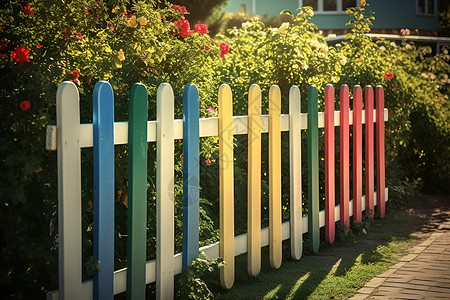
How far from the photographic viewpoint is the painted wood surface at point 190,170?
15.2 ft

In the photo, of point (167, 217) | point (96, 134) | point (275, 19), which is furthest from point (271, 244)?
point (275, 19)

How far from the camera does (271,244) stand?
560 cm

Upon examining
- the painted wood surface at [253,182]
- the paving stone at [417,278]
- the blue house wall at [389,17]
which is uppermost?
the blue house wall at [389,17]

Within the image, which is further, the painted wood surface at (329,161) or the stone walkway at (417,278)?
the painted wood surface at (329,161)

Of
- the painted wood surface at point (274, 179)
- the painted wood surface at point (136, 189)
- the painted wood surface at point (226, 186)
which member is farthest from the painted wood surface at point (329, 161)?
the painted wood surface at point (136, 189)

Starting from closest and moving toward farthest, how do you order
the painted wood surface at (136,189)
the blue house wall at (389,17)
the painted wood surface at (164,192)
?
the painted wood surface at (136,189)
the painted wood surface at (164,192)
the blue house wall at (389,17)

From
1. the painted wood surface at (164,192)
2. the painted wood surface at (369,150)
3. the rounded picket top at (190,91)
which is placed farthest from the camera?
the painted wood surface at (369,150)

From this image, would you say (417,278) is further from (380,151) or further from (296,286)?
(380,151)

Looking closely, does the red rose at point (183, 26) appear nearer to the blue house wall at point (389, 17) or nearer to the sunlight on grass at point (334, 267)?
the sunlight on grass at point (334, 267)

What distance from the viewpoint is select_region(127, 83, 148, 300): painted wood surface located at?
412cm

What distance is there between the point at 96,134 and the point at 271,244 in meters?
2.20

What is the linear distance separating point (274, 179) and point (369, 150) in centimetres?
226

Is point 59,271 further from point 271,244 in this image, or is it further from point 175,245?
point 271,244

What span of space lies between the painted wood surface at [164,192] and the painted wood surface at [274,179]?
4.30 ft
